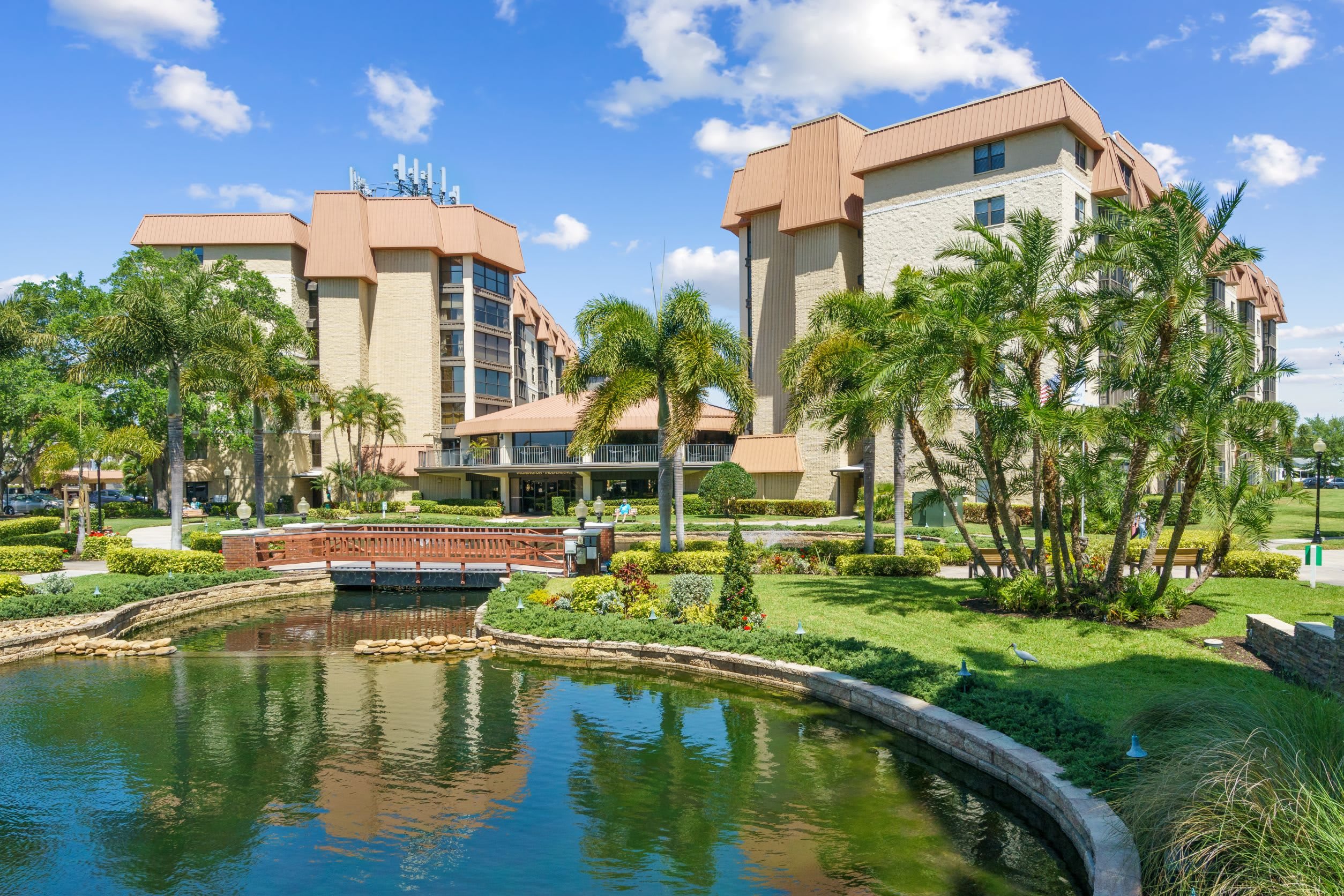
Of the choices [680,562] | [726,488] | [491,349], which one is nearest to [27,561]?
[680,562]

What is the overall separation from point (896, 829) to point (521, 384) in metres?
62.7

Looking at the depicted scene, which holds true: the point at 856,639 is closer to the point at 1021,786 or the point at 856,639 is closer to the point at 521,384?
the point at 1021,786

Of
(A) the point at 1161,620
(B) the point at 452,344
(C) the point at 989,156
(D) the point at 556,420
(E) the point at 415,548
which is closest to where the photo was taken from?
(A) the point at 1161,620

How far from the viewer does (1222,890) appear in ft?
17.5

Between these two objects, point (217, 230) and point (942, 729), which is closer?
point (942, 729)

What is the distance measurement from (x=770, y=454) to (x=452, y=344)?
23904 millimetres

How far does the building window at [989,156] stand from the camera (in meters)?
38.4

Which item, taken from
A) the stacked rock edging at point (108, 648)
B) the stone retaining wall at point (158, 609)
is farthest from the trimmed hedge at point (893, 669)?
the stone retaining wall at point (158, 609)

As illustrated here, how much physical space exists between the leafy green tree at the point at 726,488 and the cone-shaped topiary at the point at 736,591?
89.7 feet

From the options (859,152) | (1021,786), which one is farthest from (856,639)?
(859,152)

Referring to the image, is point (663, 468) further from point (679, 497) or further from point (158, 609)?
point (158, 609)

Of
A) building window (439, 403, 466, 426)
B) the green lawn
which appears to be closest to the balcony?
building window (439, 403, 466, 426)

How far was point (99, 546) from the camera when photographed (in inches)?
1043

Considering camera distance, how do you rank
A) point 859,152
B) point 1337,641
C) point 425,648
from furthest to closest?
point 859,152
point 425,648
point 1337,641
